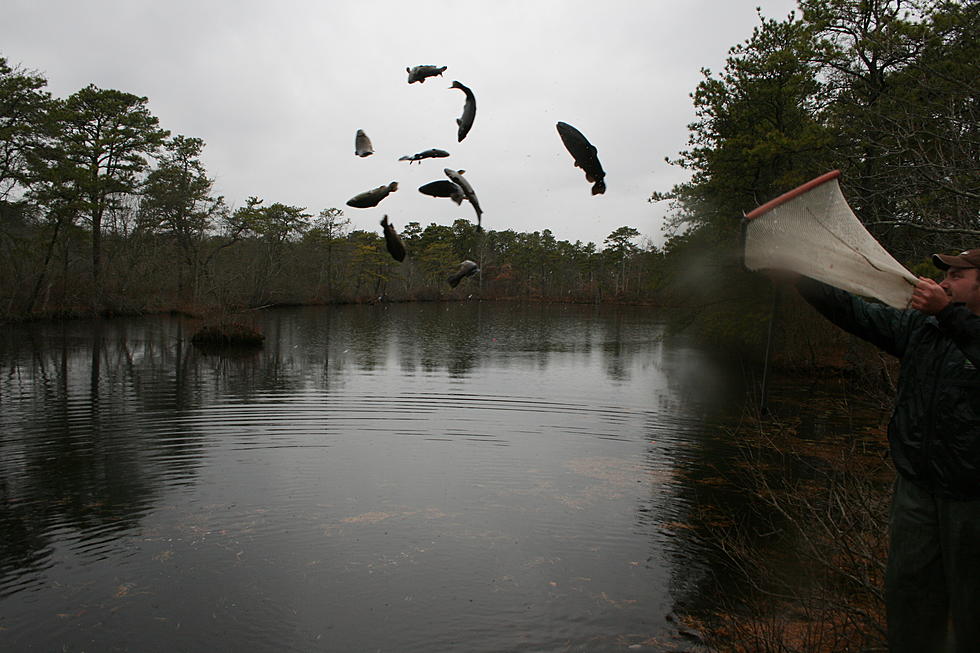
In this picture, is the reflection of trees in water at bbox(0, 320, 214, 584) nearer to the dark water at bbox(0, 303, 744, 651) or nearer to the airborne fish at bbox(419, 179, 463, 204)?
the dark water at bbox(0, 303, 744, 651)

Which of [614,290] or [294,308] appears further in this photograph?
[614,290]

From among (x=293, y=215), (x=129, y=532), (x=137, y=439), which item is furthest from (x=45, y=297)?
A: (x=129, y=532)

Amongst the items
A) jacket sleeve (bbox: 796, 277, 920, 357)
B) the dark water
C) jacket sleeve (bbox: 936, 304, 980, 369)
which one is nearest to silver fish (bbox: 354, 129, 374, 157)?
jacket sleeve (bbox: 796, 277, 920, 357)

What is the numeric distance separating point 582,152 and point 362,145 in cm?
86

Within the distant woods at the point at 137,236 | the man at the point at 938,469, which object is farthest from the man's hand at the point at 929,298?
the distant woods at the point at 137,236

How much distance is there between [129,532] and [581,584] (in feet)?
15.8

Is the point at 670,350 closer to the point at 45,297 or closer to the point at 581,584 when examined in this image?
the point at 581,584

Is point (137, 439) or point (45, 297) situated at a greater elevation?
point (45, 297)

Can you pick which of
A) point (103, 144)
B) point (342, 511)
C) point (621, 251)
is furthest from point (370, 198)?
point (621, 251)

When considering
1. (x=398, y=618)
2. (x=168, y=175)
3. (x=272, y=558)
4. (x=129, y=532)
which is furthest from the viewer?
(x=168, y=175)

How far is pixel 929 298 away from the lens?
202 centimetres

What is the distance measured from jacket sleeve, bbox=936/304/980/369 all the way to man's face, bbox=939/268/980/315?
81 mm

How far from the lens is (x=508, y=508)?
24.6 feet

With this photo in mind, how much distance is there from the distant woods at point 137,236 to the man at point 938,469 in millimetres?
16359
